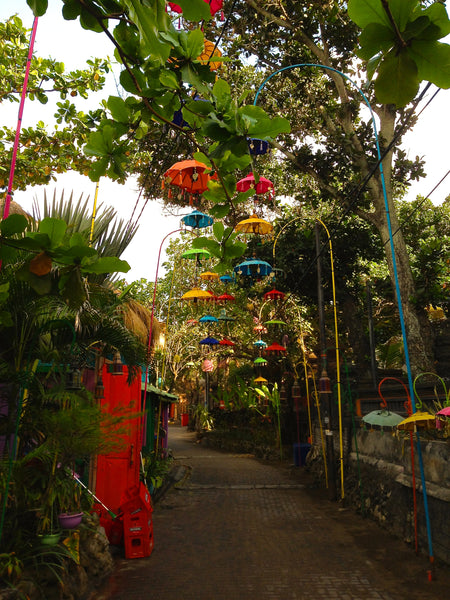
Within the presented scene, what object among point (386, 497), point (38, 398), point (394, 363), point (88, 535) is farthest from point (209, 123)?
point (394, 363)

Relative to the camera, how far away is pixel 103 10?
138cm

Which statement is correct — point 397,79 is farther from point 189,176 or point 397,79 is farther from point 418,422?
point 418,422

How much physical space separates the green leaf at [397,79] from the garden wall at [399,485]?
18.3ft

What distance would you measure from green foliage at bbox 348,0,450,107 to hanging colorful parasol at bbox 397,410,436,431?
472 cm

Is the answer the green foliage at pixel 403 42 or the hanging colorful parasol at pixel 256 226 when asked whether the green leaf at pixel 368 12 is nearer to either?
the green foliage at pixel 403 42

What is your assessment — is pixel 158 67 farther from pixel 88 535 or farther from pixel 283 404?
pixel 283 404

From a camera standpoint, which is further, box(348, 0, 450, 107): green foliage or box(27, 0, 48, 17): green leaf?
box(27, 0, 48, 17): green leaf

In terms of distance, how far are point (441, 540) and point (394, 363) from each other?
11.8 meters

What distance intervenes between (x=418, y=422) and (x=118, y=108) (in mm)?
4977

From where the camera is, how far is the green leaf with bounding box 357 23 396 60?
3.34 ft

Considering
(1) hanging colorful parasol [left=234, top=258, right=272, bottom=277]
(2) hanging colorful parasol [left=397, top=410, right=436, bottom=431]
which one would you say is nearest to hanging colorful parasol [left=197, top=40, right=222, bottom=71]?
(2) hanging colorful parasol [left=397, top=410, right=436, bottom=431]

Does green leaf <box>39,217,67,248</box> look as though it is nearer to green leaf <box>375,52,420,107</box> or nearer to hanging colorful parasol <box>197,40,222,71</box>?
hanging colorful parasol <box>197,40,222,71</box>

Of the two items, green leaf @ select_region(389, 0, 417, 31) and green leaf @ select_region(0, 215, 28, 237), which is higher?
green leaf @ select_region(389, 0, 417, 31)

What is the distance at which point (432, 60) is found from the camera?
1.05m
